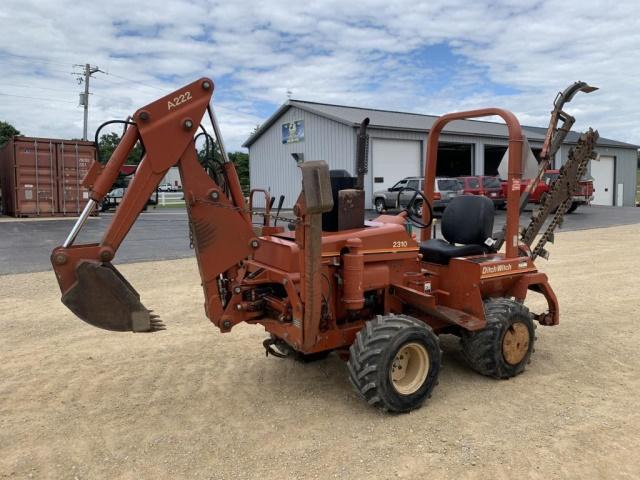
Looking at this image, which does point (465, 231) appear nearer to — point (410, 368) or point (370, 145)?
point (410, 368)

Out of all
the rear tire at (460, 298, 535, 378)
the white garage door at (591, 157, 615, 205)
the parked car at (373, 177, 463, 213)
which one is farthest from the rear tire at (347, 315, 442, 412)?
the white garage door at (591, 157, 615, 205)

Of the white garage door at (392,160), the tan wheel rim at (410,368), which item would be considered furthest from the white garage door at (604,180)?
the tan wheel rim at (410,368)

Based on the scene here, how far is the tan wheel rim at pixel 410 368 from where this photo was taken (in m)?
4.01

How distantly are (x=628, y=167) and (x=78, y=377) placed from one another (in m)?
39.9

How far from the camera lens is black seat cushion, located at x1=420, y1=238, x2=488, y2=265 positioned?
15.8ft

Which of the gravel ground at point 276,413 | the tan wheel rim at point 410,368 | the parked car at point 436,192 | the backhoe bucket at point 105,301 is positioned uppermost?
the parked car at point 436,192

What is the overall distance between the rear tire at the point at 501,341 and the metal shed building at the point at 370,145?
63.2ft

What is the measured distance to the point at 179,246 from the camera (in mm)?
12992

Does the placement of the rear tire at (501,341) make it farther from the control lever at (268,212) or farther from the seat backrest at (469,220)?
the control lever at (268,212)

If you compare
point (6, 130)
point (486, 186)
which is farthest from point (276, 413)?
point (6, 130)

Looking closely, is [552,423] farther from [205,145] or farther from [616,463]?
[205,145]

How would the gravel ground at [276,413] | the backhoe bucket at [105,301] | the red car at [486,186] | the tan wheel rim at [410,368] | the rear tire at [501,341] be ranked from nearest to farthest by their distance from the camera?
the gravel ground at [276,413], the backhoe bucket at [105,301], the tan wheel rim at [410,368], the rear tire at [501,341], the red car at [486,186]

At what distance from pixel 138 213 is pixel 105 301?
0.61 m

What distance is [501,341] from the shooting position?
4.51 metres
